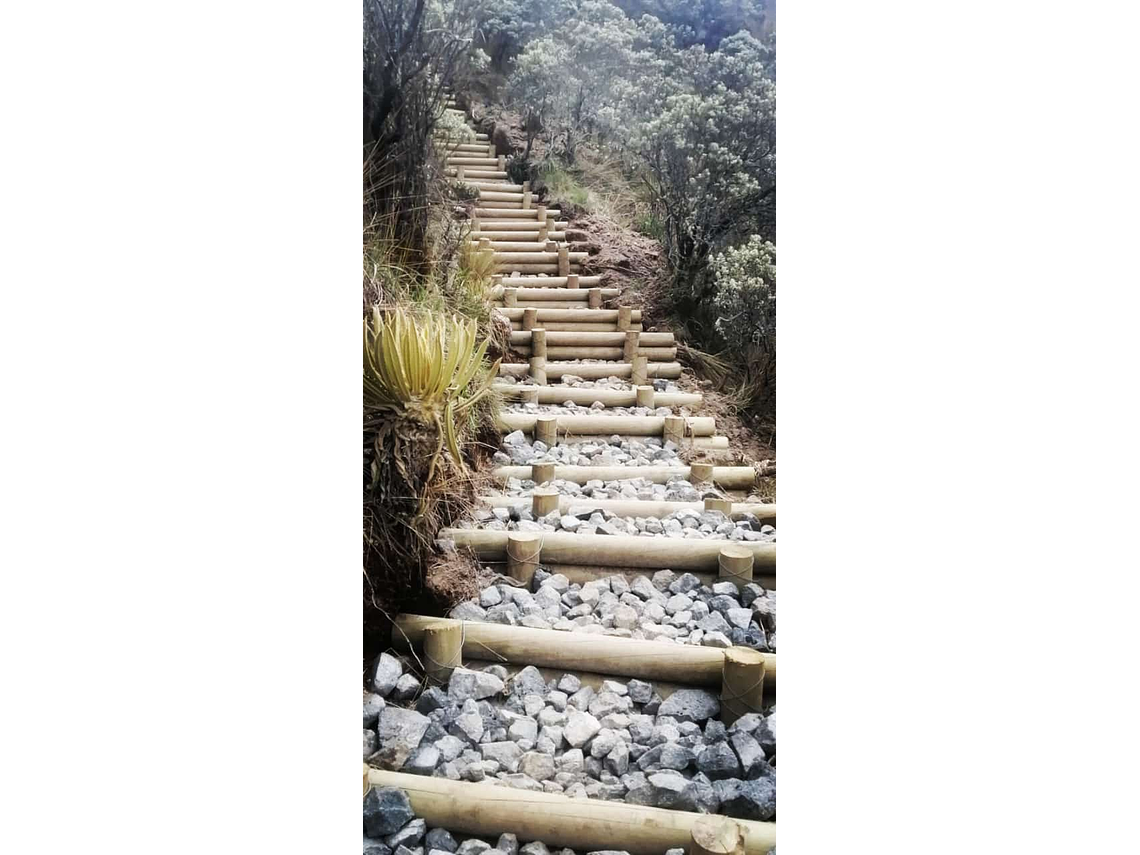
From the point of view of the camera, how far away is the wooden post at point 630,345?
164 centimetres

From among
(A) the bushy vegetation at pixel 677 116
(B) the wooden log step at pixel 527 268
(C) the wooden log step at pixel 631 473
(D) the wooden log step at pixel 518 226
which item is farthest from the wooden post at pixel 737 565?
(D) the wooden log step at pixel 518 226

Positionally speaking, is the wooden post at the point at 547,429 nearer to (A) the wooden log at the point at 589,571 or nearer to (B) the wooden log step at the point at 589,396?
(B) the wooden log step at the point at 589,396

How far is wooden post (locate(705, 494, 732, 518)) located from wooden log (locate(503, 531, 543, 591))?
0.37 meters

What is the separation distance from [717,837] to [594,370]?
3.09 ft

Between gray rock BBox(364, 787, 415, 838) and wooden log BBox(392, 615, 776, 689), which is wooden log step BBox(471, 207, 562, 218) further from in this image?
gray rock BBox(364, 787, 415, 838)

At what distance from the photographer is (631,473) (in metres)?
1.67

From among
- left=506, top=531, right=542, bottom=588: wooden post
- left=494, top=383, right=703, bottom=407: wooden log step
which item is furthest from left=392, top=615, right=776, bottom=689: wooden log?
left=494, top=383, right=703, bottom=407: wooden log step

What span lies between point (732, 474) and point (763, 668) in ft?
1.26

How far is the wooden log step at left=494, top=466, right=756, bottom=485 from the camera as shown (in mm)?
1542

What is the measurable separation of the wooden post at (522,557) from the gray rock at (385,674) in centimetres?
30
